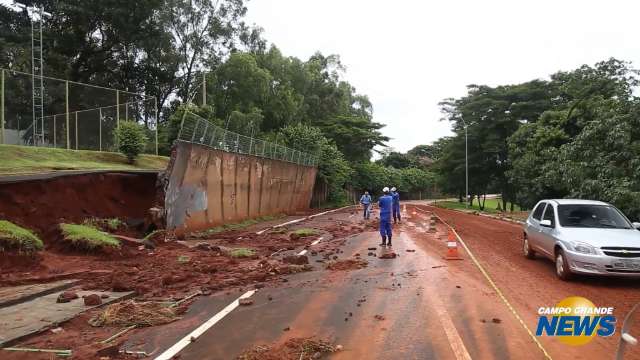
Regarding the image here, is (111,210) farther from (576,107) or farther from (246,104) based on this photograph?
(246,104)

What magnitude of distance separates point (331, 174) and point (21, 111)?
30.2 meters

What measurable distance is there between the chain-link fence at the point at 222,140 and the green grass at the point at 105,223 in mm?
3692

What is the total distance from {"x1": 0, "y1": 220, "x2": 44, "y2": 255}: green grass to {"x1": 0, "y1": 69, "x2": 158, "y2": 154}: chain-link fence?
8802 mm

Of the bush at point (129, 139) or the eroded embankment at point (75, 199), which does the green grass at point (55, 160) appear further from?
the eroded embankment at point (75, 199)

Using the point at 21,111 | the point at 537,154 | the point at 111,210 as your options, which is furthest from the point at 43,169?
the point at 537,154

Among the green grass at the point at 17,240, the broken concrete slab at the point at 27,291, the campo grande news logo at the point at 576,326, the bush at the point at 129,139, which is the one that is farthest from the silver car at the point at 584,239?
the bush at the point at 129,139

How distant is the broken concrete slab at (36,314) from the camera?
618cm

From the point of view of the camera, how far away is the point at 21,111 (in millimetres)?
19125

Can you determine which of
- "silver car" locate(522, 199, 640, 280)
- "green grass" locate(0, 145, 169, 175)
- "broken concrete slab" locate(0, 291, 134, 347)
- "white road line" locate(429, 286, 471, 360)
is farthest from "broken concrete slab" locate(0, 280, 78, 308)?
"silver car" locate(522, 199, 640, 280)

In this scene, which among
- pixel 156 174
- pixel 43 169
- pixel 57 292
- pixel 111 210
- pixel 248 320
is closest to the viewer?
pixel 248 320

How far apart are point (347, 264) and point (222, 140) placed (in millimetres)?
12032

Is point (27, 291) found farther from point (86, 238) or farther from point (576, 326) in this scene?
point (576, 326)

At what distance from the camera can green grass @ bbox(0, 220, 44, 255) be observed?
10.2 metres

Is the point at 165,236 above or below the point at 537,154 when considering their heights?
below
